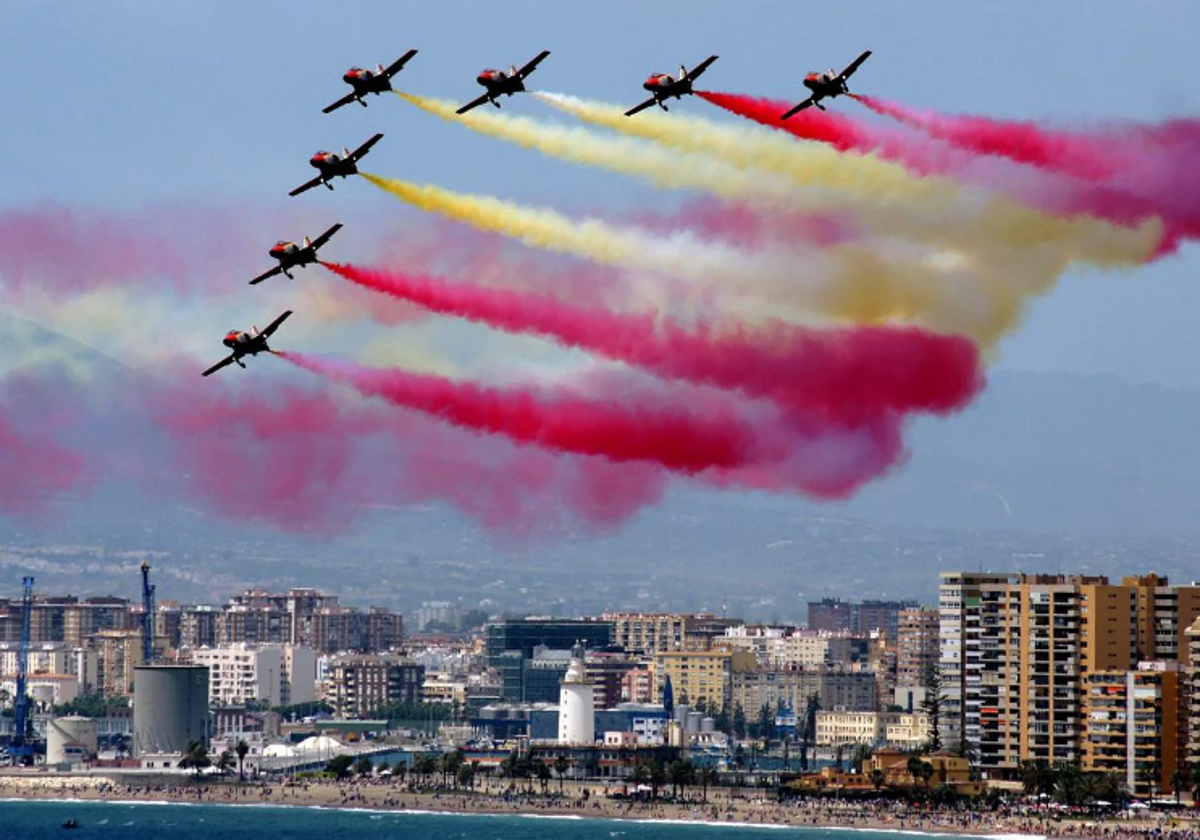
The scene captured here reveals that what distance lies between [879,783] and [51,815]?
6016 cm

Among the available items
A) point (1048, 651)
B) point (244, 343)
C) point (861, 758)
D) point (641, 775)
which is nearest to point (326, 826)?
point (641, 775)

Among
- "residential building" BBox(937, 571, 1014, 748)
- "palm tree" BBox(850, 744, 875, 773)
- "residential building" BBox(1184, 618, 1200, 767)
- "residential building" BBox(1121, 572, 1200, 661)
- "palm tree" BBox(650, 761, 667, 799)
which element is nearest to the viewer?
"residential building" BBox(1184, 618, 1200, 767)

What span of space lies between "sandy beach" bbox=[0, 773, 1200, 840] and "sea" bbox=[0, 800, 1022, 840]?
0.96 metres

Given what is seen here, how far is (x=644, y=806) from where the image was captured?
169 metres

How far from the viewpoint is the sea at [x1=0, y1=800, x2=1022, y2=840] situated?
153 m

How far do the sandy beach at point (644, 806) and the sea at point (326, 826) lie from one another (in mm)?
956

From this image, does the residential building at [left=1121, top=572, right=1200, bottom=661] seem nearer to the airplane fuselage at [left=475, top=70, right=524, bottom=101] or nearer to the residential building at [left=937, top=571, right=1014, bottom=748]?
the residential building at [left=937, top=571, right=1014, bottom=748]

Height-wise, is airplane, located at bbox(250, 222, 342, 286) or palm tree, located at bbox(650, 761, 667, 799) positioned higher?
airplane, located at bbox(250, 222, 342, 286)

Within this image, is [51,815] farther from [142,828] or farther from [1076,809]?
[1076,809]

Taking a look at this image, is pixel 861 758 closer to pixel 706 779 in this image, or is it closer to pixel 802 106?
pixel 706 779

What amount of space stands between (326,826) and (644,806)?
20603 millimetres

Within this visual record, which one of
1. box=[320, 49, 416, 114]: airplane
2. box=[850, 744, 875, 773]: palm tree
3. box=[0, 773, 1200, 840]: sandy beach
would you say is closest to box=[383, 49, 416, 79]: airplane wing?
box=[320, 49, 416, 114]: airplane

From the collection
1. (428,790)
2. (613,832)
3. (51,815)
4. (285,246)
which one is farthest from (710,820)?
(285,246)

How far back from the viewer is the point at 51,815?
185 m
